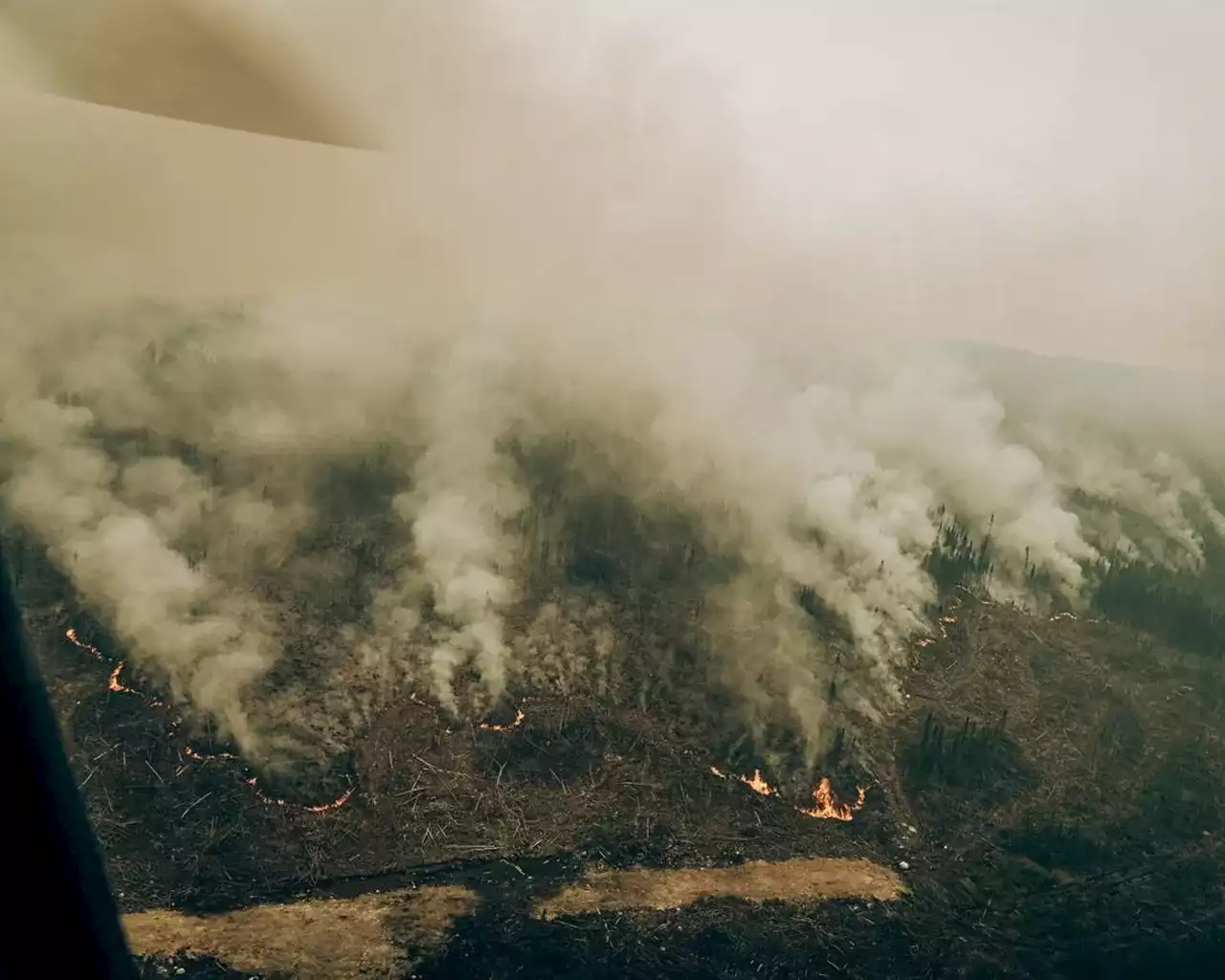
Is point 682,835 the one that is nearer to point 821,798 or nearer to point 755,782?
point 755,782


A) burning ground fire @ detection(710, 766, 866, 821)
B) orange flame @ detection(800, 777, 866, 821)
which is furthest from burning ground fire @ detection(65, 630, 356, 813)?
orange flame @ detection(800, 777, 866, 821)

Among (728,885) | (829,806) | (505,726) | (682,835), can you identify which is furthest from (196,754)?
(829,806)

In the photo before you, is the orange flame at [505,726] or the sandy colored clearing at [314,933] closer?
the sandy colored clearing at [314,933]

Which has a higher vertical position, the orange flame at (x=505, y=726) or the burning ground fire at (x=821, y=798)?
the orange flame at (x=505, y=726)

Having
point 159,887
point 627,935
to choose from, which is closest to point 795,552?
point 627,935

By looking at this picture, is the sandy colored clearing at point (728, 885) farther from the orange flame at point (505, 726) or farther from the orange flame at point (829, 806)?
the orange flame at point (505, 726)

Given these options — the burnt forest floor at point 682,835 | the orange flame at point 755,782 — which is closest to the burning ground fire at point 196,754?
the burnt forest floor at point 682,835

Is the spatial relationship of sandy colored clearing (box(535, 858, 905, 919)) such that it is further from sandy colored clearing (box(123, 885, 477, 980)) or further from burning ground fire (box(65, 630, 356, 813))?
burning ground fire (box(65, 630, 356, 813))
